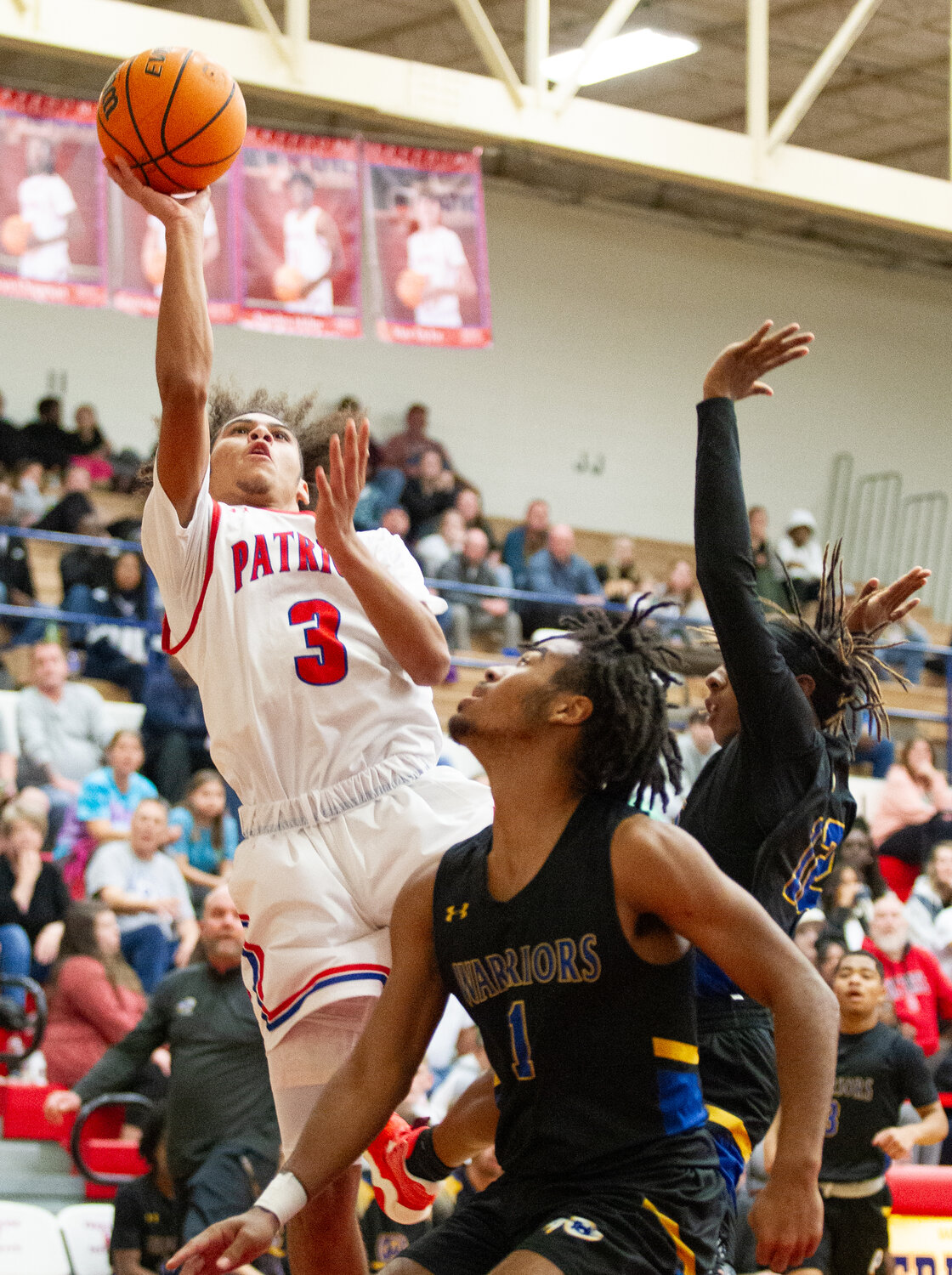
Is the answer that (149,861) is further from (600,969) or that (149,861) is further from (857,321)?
(857,321)

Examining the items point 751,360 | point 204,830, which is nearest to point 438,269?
point 204,830

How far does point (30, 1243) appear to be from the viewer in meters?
6.37

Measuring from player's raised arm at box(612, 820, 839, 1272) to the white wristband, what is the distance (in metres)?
0.83

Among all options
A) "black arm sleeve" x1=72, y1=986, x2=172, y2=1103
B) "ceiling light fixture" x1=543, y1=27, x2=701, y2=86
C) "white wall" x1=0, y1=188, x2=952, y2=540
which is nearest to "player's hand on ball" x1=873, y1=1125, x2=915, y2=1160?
"black arm sleeve" x1=72, y1=986, x2=172, y2=1103

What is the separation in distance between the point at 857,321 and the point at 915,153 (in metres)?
2.58

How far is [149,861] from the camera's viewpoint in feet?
26.7

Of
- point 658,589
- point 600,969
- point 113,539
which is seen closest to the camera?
point 600,969

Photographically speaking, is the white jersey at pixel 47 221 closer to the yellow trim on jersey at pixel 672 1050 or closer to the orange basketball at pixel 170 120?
the orange basketball at pixel 170 120

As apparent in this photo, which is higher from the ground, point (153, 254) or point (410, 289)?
point (153, 254)

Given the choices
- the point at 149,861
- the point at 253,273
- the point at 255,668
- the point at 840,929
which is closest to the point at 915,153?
the point at 253,273

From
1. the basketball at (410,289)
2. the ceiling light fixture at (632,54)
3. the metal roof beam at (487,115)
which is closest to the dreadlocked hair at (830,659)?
the metal roof beam at (487,115)

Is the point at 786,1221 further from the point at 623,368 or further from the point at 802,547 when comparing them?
the point at 623,368

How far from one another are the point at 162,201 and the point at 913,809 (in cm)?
828

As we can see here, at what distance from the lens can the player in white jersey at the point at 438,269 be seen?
33.5 ft
